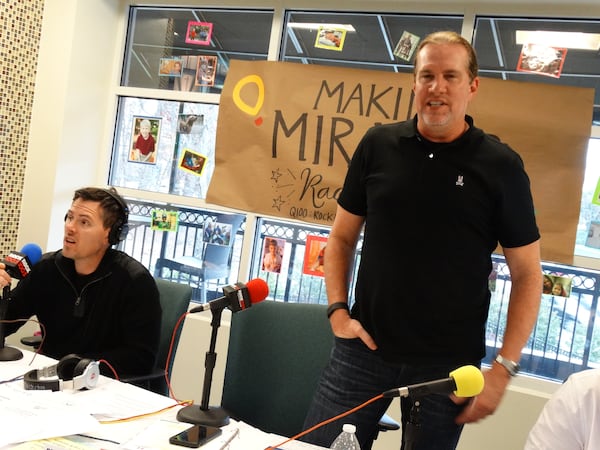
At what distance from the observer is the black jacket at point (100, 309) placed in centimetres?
194

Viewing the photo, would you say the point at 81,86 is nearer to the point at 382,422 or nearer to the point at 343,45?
the point at 343,45

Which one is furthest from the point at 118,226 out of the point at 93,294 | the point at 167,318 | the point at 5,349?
the point at 5,349

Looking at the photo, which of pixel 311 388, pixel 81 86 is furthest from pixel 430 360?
pixel 81 86

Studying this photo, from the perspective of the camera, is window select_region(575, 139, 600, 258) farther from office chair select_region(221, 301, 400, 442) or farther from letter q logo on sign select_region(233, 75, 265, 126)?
letter q logo on sign select_region(233, 75, 265, 126)

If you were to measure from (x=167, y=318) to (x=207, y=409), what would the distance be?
0.82m

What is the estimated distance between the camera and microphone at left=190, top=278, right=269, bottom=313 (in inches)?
50.9

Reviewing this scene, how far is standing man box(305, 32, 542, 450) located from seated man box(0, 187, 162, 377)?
77 centimetres

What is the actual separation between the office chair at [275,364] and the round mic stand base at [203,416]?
51cm

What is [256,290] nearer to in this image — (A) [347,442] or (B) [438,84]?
A: (A) [347,442]

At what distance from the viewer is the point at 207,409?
136 cm

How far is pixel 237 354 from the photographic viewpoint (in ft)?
6.16

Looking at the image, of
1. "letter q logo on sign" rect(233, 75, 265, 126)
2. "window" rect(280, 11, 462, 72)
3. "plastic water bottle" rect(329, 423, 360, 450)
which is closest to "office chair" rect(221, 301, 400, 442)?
"plastic water bottle" rect(329, 423, 360, 450)

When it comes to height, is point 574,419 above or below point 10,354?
above

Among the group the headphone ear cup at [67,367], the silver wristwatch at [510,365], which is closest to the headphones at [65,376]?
the headphone ear cup at [67,367]
